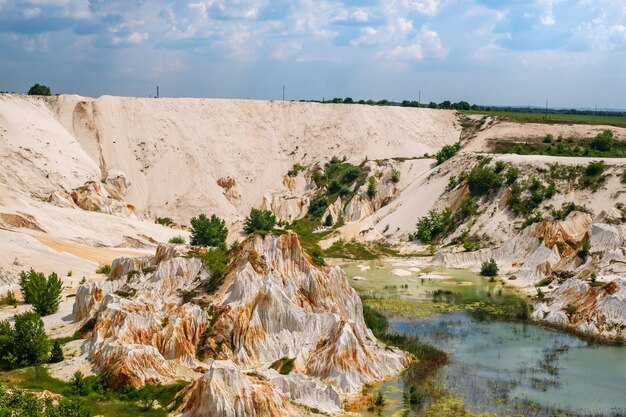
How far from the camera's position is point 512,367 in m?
29.3

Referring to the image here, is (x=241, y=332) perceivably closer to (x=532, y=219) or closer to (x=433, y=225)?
(x=532, y=219)

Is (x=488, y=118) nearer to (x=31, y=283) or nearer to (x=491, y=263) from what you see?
(x=491, y=263)

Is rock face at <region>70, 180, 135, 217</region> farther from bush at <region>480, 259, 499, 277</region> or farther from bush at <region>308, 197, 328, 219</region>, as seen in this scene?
bush at <region>480, 259, 499, 277</region>

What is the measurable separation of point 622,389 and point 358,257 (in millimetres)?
32783

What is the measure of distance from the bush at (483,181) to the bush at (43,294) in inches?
1435

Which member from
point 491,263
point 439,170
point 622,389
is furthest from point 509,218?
point 622,389

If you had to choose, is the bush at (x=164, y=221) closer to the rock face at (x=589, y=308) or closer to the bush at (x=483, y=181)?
the bush at (x=483, y=181)

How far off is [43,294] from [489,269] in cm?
2760

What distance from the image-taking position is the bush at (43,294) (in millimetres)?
34906

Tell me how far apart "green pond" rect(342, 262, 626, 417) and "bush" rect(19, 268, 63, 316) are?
1546 centimetres

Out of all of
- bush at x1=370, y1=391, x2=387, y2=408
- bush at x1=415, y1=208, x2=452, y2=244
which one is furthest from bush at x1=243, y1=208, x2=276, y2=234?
bush at x1=370, y1=391, x2=387, y2=408

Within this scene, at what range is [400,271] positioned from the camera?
51406 mm

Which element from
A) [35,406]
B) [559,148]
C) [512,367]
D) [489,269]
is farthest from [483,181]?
[35,406]

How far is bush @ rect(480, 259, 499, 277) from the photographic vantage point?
1949 inches
